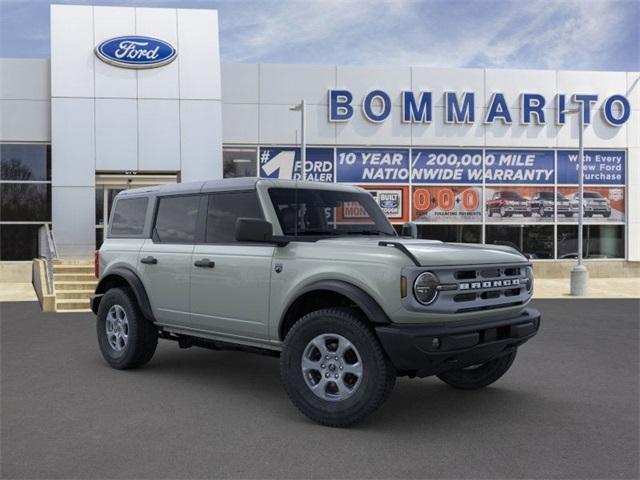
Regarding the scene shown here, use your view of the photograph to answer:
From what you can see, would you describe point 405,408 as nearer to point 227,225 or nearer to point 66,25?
point 227,225

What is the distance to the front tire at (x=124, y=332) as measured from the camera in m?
6.89

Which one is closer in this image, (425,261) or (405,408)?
(425,261)

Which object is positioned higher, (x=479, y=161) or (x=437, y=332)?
(x=479, y=161)

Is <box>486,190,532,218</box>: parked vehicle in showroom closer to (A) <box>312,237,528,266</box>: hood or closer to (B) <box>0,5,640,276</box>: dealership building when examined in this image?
(B) <box>0,5,640,276</box>: dealership building

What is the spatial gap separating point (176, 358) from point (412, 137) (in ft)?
44.5

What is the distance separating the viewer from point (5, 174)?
18.7 metres

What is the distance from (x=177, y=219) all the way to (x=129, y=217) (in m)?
0.95

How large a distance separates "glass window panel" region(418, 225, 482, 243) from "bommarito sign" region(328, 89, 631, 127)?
331 centimetres

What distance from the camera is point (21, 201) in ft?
61.5

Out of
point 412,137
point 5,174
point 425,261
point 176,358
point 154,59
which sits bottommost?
point 176,358

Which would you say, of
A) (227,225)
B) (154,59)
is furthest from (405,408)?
(154,59)

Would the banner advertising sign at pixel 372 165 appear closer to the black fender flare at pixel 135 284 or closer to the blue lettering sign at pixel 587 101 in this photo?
the blue lettering sign at pixel 587 101

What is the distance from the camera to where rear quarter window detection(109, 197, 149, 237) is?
7.16m

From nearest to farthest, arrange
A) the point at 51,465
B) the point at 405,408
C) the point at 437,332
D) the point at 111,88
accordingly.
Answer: the point at 51,465, the point at 437,332, the point at 405,408, the point at 111,88
